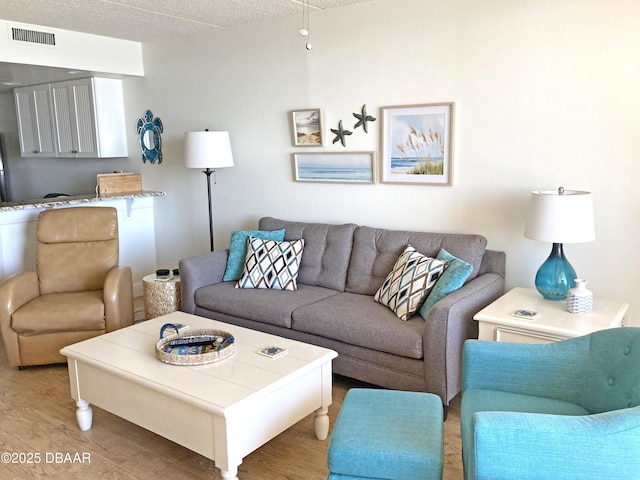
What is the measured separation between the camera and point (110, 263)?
413 centimetres

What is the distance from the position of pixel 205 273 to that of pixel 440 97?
1956 mm

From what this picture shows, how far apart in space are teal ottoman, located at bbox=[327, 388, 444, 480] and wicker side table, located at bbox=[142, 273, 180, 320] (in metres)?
2.30

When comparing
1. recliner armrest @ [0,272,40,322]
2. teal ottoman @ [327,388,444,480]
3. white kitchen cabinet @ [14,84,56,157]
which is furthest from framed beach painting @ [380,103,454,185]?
white kitchen cabinet @ [14,84,56,157]

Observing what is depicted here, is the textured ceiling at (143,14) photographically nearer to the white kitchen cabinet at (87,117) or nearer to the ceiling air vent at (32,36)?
the ceiling air vent at (32,36)

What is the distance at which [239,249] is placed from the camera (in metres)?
Answer: 4.07

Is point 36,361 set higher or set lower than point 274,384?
lower

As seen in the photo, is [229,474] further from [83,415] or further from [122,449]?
[83,415]

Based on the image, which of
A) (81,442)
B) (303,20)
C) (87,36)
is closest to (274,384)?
(81,442)

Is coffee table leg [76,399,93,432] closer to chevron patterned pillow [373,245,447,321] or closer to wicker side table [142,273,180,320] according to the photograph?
wicker side table [142,273,180,320]

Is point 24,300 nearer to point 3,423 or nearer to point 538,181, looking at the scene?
point 3,423

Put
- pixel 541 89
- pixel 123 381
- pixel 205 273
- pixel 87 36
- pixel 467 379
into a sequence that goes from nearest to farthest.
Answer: pixel 467 379
pixel 123 381
pixel 541 89
pixel 205 273
pixel 87 36

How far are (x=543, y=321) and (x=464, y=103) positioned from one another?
147 centimetres

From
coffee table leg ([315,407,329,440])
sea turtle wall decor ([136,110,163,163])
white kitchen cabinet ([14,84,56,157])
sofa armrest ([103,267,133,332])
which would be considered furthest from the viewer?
white kitchen cabinet ([14,84,56,157])

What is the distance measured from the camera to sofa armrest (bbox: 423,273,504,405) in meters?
2.77
